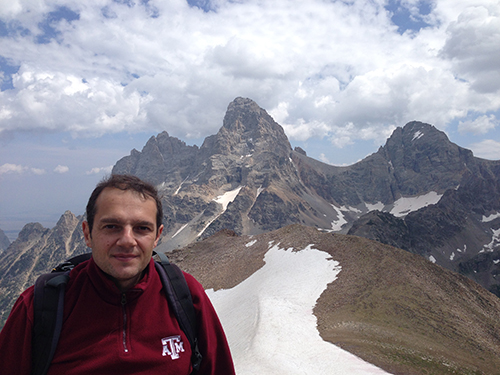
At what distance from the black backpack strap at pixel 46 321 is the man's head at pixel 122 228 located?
0.48 meters

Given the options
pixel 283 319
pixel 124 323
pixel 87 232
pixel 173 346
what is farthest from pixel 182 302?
pixel 283 319

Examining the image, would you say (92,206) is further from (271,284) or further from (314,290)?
(271,284)

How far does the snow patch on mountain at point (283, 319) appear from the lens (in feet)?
44.7

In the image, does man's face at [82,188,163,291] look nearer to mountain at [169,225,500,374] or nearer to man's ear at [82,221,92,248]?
man's ear at [82,221,92,248]

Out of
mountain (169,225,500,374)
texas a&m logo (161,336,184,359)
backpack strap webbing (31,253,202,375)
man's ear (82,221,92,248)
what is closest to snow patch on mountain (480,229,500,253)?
mountain (169,225,500,374)

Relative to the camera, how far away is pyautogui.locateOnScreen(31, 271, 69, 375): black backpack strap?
9.58ft

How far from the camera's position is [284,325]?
62.8 feet

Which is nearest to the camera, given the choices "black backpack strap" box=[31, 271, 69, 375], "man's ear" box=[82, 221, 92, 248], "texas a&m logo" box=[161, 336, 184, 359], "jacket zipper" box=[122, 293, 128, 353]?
"black backpack strap" box=[31, 271, 69, 375]

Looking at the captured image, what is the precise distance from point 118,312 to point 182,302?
0.68 meters

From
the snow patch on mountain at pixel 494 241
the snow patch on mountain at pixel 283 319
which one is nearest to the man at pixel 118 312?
the snow patch on mountain at pixel 283 319

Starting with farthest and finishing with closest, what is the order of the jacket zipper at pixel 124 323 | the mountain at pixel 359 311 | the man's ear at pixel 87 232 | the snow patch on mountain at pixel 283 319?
the mountain at pixel 359 311 → the snow patch on mountain at pixel 283 319 → the man's ear at pixel 87 232 → the jacket zipper at pixel 124 323

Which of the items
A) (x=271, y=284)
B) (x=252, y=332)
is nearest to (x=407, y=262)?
(x=271, y=284)

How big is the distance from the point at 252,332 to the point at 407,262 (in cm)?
2162

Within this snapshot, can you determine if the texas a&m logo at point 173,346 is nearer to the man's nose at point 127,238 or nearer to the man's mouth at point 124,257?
the man's mouth at point 124,257
